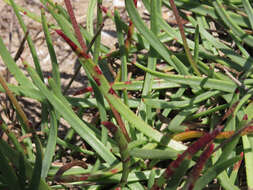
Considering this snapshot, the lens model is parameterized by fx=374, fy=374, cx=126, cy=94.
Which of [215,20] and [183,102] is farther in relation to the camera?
[215,20]

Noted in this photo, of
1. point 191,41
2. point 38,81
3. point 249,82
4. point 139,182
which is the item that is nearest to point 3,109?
point 38,81

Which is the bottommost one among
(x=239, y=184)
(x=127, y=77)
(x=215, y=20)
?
(x=239, y=184)

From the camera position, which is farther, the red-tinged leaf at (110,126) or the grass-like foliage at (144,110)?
the grass-like foliage at (144,110)

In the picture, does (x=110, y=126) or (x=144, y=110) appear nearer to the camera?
(x=110, y=126)

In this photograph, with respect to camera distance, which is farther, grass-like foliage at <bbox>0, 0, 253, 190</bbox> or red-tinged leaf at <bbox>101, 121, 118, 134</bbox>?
grass-like foliage at <bbox>0, 0, 253, 190</bbox>

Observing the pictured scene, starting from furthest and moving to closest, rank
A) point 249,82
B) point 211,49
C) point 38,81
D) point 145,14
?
1. point 145,14
2. point 211,49
3. point 249,82
4. point 38,81

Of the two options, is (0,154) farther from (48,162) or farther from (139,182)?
(139,182)

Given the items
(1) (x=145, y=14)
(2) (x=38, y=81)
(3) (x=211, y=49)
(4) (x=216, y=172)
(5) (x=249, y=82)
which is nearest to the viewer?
(4) (x=216, y=172)

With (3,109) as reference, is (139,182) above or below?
below
